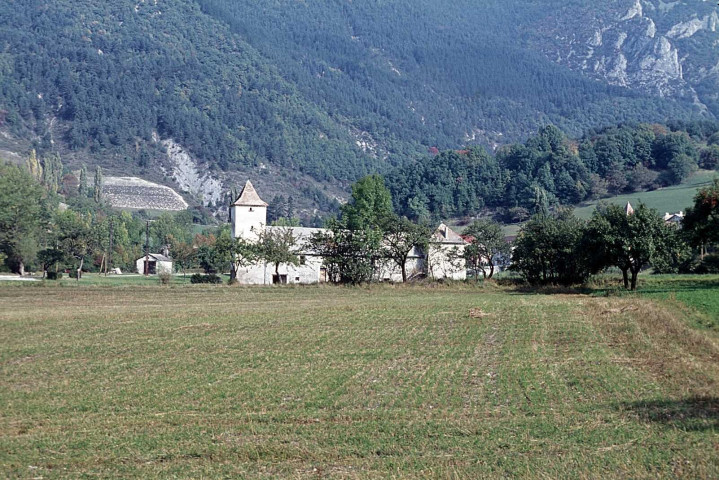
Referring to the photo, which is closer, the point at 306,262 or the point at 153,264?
the point at 306,262

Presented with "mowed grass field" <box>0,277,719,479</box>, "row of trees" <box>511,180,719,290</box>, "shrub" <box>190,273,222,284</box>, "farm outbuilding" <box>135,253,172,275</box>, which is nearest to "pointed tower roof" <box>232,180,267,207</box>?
"shrub" <box>190,273,222,284</box>

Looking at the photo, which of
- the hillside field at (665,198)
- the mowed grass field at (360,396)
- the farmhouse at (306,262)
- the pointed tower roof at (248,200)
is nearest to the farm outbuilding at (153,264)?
the pointed tower roof at (248,200)

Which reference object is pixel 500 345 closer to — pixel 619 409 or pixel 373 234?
pixel 619 409

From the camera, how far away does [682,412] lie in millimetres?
19672

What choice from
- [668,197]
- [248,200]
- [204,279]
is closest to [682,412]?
[204,279]

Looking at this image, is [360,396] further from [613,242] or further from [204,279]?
[204,279]

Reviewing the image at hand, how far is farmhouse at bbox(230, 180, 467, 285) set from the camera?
85.4 metres

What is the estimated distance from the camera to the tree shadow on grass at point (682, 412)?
60.8ft

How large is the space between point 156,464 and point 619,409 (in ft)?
35.8

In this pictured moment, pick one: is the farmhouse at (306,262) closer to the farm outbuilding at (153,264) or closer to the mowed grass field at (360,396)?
the mowed grass field at (360,396)

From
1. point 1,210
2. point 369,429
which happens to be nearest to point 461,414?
point 369,429

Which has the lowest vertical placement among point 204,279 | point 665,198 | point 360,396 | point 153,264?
point 360,396

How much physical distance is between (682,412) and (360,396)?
7.96 metres

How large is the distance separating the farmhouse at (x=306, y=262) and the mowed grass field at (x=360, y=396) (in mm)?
43958
